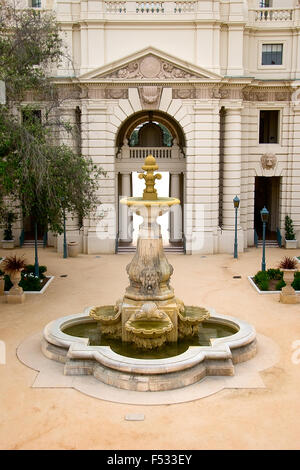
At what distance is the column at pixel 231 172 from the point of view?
29.9 m

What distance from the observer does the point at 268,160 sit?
3166 cm

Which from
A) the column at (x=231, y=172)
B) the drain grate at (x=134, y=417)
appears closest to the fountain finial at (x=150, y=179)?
the drain grate at (x=134, y=417)

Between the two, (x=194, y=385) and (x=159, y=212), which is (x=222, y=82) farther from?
(x=194, y=385)

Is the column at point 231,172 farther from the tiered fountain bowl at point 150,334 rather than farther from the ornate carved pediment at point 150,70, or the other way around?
the tiered fountain bowl at point 150,334

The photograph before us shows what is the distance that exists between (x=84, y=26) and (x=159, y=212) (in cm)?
1736

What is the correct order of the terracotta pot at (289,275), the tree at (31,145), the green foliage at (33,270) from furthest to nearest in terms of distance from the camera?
the green foliage at (33,270) → the terracotta pot at (289,275) → the tree at (31,145)

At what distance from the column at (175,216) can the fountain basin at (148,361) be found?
16979 mm

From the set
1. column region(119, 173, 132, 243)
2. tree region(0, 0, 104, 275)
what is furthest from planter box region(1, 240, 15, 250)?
tree region(0, 0, 104, 275)

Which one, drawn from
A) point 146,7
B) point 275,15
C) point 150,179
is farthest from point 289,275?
point 275,15

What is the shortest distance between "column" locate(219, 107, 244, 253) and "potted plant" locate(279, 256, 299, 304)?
10207 mm

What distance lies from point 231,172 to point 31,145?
14.4m

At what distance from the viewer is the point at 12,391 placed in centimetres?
1281

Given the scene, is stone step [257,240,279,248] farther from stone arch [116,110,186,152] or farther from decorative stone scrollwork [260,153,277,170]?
stone arch [116,110,186,152]
